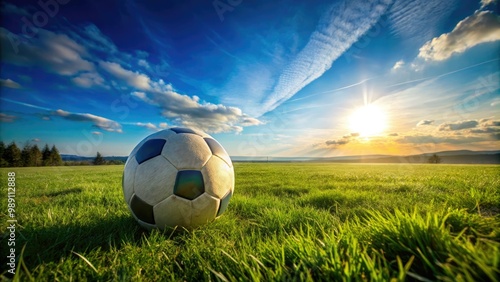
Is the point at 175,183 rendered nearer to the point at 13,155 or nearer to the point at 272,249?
the point at 272,249

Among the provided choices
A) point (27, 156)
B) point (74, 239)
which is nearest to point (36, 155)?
point (27, 156)

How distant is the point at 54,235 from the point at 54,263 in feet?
2.47

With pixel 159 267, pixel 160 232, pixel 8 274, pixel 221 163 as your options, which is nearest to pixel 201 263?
pixel 159 267

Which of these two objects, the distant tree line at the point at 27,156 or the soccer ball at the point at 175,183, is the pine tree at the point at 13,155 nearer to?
the distant tree line at the point at 27,156

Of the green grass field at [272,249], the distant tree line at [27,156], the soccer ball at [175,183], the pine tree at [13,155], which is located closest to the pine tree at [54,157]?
the distant tree line at [27,156]

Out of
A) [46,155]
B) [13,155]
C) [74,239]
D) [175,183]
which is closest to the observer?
[74,239]

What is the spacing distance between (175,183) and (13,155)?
74558 millimetres

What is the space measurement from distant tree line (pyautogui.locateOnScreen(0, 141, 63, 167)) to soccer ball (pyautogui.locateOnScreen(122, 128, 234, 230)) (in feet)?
230

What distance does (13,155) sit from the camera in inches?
2026

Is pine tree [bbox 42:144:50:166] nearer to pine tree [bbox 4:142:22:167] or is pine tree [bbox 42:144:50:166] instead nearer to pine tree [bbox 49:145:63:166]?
pine tree [bbox 49:145:63:166]

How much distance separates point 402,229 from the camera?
1673mm

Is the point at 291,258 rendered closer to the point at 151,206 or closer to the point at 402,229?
the point at 402,229

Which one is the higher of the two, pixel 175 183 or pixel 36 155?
pixel 36 155

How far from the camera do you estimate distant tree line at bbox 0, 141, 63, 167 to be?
1987 inches
